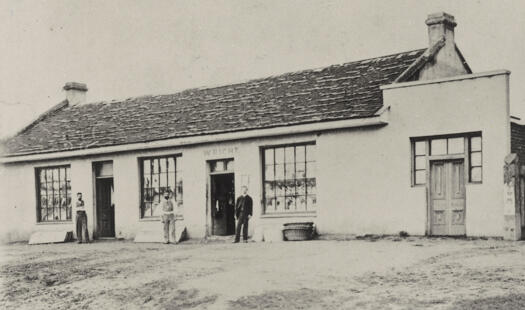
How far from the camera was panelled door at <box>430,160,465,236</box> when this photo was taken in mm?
17250

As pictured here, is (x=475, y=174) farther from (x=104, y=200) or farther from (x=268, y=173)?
(x=104, y=200)

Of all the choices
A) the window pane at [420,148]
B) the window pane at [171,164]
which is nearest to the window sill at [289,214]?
the window pane at [420,148]

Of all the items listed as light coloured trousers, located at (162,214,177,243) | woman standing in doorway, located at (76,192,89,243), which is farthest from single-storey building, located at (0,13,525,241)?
woman standing in doorway, located at (76,192,89,243)

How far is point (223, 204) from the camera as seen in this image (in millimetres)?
21438

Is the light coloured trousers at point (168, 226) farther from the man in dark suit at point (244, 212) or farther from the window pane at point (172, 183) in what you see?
the man in dark suit at point (244, 212)

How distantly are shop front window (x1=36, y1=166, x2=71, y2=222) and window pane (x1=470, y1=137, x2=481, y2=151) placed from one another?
1331cm

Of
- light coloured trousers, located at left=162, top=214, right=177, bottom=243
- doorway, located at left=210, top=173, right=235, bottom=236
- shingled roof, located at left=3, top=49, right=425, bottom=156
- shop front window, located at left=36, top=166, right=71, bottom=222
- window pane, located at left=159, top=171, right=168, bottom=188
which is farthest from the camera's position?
shop front window, located at left=36, top=166, right=71, bottom=222

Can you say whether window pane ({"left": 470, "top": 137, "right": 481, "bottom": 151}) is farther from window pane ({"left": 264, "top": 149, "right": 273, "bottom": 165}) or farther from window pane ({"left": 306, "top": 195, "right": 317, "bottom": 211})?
window pane ({"left": 264, "top": 149, "right": 273, "bottom": 165})

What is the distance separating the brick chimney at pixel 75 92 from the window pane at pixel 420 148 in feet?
53.0

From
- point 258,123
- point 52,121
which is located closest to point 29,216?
point 52,121

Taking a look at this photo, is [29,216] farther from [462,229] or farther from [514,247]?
[514,247]

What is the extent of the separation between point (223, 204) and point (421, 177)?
624cm

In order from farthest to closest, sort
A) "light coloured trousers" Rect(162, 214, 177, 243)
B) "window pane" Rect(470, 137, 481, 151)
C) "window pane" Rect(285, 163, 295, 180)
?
"light coloured trousers" Rect(162, 214, 177, 243) < "window pane" Rect(285, 163, 295, 180) < "window pane" Rect(470, 137, 481, 151)

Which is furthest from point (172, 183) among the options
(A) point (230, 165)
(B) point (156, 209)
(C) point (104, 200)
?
(C) point (104, 200)
